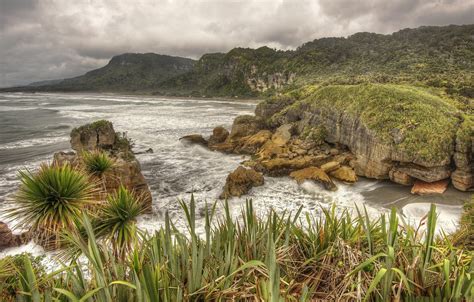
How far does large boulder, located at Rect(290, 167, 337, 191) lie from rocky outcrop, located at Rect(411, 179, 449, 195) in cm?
385

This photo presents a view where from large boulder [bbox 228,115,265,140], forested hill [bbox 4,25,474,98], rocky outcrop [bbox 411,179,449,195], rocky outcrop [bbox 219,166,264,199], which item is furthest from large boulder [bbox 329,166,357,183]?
forested hill [bbox 4,25,474,98]

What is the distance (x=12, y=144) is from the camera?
87.9 ft

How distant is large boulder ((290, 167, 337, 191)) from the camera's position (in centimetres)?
1503

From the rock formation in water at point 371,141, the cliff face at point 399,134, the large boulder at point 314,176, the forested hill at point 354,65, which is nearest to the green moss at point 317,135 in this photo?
the rock formation in water at point 371,141

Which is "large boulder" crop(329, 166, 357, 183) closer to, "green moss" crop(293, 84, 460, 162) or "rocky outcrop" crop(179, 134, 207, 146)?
"green moss" crop(293, 84, 460, 162)

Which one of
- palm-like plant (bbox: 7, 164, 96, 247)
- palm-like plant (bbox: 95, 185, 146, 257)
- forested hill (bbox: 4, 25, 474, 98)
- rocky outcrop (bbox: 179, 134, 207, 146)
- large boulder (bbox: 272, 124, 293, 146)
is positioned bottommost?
rocky outcrop (bbox: 179, 134, 207, 146)

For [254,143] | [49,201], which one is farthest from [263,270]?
Answer: [254,143]

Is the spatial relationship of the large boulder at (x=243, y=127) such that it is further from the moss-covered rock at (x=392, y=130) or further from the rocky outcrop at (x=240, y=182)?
the rocky outcrop at (x=240, y=182)

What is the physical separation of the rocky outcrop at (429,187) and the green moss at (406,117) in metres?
1.27

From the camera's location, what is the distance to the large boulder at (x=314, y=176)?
592 inches

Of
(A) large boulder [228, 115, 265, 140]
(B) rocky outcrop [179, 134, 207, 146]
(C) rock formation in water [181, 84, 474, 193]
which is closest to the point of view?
(C) rock formation in water [181, 84, 474, 193]

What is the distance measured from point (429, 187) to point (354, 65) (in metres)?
58.7

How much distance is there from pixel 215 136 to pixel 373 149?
1378cm

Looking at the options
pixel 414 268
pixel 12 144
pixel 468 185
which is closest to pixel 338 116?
pixel 468 185
